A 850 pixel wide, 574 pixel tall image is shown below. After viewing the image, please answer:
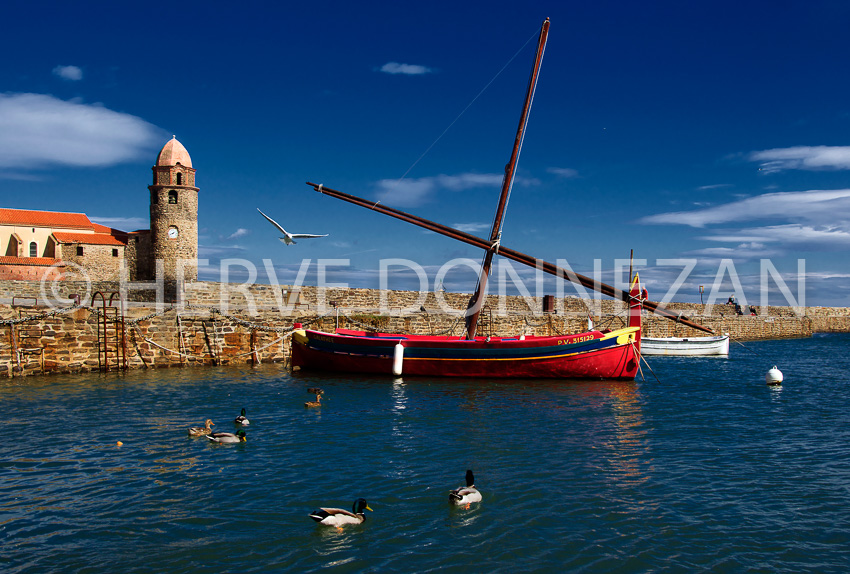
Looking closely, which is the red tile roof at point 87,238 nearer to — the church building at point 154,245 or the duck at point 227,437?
the church building at point 154,245

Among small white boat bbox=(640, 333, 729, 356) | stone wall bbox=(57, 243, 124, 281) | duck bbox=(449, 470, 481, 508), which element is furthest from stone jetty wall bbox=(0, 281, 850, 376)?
duck bbox=(449, 470, 481, 508)

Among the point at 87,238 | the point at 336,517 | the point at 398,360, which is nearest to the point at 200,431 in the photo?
the point at 336,517

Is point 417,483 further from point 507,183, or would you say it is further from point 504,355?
point 507,183

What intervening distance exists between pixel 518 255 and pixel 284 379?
932 cm

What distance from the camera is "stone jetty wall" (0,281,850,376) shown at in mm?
18375

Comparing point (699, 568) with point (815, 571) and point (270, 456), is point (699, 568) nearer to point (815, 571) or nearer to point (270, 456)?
point (815, 571)

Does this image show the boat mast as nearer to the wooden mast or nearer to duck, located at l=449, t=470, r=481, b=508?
the wooden mast

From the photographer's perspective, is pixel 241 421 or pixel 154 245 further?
pixel 154 245

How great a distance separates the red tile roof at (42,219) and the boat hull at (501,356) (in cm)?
3693

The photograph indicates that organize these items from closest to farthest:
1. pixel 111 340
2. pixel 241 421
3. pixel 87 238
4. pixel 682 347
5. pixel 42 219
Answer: pixel 241 421 < pixel 111 340 < pixel 682 347 < pixel 87 238 < pixel 42 219

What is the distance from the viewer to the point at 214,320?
2228cm

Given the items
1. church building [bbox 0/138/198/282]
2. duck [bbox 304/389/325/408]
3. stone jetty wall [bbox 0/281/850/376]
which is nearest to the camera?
duck [bbox 304/389/325/408]

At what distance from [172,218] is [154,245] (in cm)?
233

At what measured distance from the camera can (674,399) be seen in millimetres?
17281
